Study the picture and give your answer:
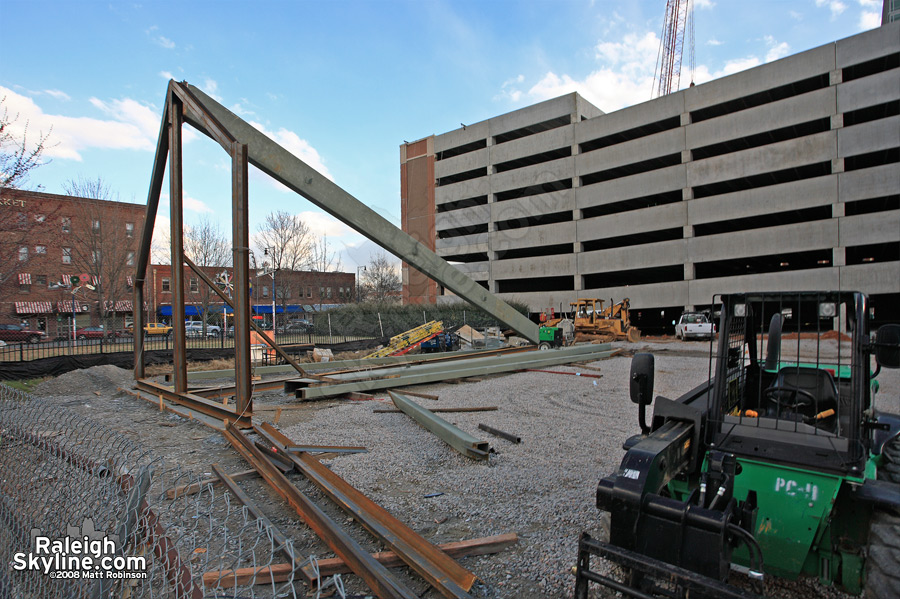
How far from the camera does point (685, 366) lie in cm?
1733

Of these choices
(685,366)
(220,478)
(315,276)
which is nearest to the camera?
(220,478)

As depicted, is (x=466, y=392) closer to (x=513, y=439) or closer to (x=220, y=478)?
(x=513, y=439)

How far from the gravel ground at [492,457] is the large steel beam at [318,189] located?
3.26 m

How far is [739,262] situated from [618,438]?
41328 millimetres

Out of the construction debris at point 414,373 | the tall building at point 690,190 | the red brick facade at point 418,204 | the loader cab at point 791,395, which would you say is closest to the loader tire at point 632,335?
the tall building at point 690,190

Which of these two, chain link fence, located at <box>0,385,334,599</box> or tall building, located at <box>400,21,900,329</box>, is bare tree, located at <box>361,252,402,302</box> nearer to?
tall building, located at <box>400,21,900,329</box>

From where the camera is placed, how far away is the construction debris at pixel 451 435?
253 inches

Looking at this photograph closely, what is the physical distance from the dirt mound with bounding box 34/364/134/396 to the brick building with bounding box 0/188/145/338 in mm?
2739

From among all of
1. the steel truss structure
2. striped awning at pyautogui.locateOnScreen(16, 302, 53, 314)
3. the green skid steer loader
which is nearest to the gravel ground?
the green skid steer loader

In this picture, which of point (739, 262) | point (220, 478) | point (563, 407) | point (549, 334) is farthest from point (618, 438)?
point (739, 262)

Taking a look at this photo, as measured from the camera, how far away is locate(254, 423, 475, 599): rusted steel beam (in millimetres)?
3271

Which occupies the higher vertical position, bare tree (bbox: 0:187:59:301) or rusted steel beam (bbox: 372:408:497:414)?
bare tree (bbox: 0:187:59:301)

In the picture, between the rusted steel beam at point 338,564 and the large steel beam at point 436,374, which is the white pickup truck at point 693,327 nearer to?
the large steel beam at point 436,374

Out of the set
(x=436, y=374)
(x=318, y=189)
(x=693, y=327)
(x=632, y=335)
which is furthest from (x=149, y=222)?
(x=693, y=327)
